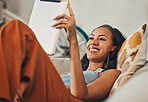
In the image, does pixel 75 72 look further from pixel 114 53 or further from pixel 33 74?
pixel 114 53

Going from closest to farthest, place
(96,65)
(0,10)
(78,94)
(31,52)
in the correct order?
(31,52) → (78,94) → (96,65) → (0,10)

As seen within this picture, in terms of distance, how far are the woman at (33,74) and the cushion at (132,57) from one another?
0.11 meters

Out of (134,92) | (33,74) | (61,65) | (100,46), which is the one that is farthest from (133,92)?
(61,65)

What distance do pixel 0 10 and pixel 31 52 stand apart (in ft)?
11.7

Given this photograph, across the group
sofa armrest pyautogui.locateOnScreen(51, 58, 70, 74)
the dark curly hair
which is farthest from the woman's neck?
sofa armrest pyautogui.locateOnScreen(51, 58, 70, 74)

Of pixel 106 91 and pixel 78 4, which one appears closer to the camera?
pixel 106 91

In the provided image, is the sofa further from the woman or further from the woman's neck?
the woman's neck

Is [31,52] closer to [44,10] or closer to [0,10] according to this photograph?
[44,10]

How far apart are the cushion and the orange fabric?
282 mm

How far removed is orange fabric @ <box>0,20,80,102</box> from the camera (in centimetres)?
82

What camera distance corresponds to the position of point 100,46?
5.19ft

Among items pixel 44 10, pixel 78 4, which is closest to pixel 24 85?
pixel 44 10

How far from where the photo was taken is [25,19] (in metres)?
4.42

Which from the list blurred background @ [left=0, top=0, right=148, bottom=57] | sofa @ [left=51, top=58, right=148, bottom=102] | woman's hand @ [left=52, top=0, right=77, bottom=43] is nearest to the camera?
sofa @ [left=51, top=58, right=148, bottom=102]
